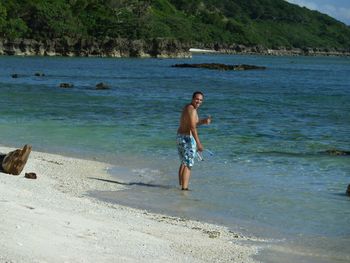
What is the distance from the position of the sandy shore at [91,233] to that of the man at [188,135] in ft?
6.73

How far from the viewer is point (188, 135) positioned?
1338 centimetres

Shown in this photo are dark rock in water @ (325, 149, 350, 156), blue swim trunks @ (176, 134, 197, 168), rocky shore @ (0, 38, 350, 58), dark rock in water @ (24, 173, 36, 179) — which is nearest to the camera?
dark rock in water @ (24, 173, 36, 179)

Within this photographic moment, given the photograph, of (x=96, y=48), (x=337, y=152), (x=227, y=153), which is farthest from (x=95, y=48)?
(x=337, y=152)

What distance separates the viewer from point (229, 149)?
67.2 feet

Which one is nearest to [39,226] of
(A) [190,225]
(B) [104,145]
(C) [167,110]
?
(A) [190,225]

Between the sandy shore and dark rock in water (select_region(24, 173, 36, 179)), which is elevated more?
the sandy shore

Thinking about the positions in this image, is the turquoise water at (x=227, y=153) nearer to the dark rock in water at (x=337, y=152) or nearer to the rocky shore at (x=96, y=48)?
the dark rock in water at (x=337, y=152)

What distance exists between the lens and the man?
13.1 meters

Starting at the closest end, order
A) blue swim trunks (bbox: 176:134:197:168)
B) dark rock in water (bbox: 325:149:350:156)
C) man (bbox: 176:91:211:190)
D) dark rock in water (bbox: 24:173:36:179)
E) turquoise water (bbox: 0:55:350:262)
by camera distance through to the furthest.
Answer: turquoise water (bbox: 0:55:350:262), man (bbox: 176:91:211:190), dark rock in water (bbox: 24:173:36:179), blue swim trunks (bbox: 176:134:197:168), dark rock in water (bbox: 325:149:350:156)

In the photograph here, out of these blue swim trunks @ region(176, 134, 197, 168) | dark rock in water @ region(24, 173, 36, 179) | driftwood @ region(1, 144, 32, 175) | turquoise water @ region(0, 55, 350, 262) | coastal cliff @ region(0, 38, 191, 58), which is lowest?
coastal cliff @ region(0, 38, 191, 58)

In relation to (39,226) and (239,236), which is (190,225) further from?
(39,226)

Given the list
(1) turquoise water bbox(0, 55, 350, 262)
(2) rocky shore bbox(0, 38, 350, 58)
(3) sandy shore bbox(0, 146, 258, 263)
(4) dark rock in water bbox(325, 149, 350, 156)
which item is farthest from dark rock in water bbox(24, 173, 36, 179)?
(2) rocky shore bbox(0, 38, 350, 58)

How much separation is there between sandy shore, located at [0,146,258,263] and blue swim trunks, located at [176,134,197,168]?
2.07 meters

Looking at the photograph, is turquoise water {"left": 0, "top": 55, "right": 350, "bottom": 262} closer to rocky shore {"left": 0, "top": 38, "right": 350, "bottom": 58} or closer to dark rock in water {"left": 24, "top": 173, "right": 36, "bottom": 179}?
dark rock in water {"left": 24, "top": 173, "right": 36, "bottom": 179}
